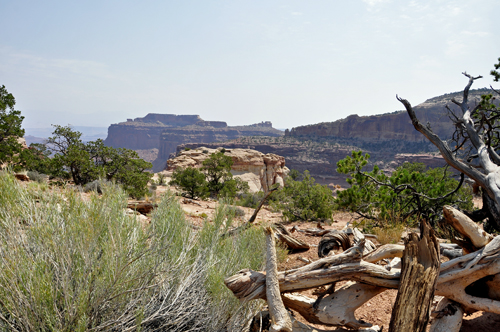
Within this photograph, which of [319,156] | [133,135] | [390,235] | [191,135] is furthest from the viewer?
[133,135]

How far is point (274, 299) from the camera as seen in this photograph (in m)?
2.68

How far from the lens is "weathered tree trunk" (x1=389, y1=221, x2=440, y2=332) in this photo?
239 cm

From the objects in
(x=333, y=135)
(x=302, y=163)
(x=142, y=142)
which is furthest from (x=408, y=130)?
(x=142, y=142)

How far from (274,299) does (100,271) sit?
156 centimetres

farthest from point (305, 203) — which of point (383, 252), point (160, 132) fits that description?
point (160, 132)

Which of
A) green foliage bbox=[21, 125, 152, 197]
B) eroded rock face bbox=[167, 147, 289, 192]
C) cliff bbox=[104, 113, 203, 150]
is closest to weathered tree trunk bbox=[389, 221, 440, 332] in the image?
green foliage bbox=[21, 125, 152, 197]

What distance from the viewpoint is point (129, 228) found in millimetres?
3150

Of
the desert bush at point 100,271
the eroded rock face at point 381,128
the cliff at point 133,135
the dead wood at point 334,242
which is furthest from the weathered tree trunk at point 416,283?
the cliff at point 133,135

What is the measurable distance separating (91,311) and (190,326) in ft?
3.18

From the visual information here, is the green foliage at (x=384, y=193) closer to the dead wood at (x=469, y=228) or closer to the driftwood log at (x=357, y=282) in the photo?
the dead wood at (x=469, y=228)

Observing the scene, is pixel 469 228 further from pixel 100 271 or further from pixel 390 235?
pixel 100 271

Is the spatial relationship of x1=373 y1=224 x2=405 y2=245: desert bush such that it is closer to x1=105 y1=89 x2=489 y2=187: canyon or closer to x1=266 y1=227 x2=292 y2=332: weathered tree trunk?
x1=266 y1=227 x2=292 y2=332: weathered tree trunk

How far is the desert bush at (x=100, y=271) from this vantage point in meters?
2.05

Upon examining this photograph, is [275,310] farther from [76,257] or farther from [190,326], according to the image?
[76,257]
